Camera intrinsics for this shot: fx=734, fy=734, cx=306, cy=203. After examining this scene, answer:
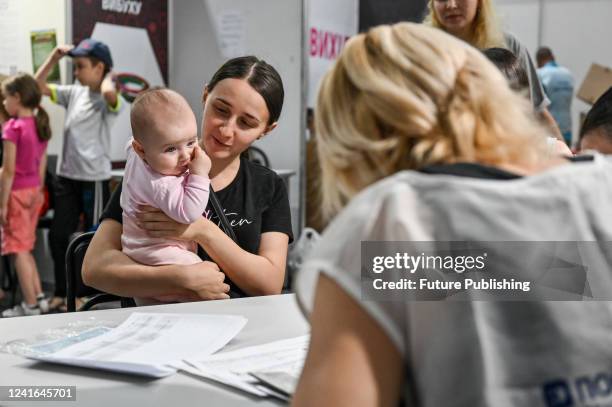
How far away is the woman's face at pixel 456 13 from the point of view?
251cm

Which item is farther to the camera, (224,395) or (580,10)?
(580,10)

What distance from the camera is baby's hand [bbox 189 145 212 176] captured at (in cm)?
172

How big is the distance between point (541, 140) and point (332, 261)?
28 cm

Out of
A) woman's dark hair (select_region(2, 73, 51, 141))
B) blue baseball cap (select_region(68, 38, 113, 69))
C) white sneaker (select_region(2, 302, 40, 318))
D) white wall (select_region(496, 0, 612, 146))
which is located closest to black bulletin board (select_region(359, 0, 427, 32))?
white wall (select_region(496, 0, 612, 146))

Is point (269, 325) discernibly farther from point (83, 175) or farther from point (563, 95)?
point (563, 95)

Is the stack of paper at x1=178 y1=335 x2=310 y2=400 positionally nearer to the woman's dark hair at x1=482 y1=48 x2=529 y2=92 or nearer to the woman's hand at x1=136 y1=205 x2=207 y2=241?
the woman's hand at x1=136 y1=205 x2=207 y2=241

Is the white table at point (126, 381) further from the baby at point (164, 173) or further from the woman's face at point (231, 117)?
the woman's face at point (231, 117)

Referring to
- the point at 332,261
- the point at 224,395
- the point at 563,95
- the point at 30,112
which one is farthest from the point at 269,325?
the point at 563,95

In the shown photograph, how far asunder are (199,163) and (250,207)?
22 cm

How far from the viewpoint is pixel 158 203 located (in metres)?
1.70

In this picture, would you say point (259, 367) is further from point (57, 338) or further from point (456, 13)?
point (456, 13)

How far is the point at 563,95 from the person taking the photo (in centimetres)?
597

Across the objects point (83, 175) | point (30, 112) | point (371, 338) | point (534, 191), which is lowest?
point (83, 175)

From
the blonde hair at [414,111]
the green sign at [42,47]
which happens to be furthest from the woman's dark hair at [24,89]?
the blonde hair at [414,111]
